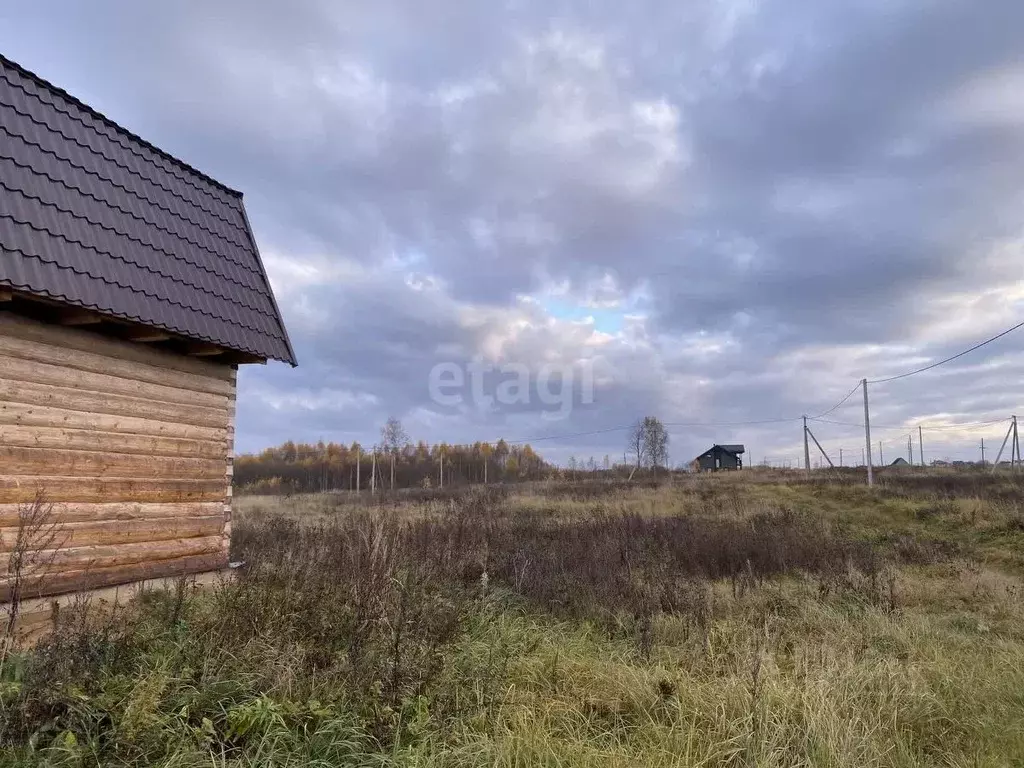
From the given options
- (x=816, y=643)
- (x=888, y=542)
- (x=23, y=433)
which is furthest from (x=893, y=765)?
(x=888, y=542)

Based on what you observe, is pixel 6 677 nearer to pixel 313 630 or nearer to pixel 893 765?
pixel 313 630

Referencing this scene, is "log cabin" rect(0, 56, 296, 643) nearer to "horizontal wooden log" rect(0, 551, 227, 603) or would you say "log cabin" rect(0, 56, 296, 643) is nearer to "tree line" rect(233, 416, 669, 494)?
"horizontal wooden log" rect(0, 551, 227, 603)

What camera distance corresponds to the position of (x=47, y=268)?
17.4 feet

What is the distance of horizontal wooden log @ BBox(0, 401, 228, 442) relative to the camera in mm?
5392

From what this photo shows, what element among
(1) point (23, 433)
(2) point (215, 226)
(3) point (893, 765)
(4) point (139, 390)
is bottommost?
(3) point (893, 765)

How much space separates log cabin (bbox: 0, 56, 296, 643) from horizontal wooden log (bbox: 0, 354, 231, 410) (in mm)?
16

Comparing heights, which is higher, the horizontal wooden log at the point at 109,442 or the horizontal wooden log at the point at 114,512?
the horizontal wooden log at the point at 109,442

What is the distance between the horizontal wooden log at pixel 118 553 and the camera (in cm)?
548

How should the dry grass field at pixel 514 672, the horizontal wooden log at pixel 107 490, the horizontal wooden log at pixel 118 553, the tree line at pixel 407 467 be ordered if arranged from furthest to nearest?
the tree line at pixel 407 467, the horizontal wooden log at pixel 118 553, the horizontal wooden log at pixel 107 490, the dry grass field at pixel 514 672

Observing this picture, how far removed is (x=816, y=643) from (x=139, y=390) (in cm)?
718

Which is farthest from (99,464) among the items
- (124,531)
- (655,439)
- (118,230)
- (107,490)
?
(655,439)

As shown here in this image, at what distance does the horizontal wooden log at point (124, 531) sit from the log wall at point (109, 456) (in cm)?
1

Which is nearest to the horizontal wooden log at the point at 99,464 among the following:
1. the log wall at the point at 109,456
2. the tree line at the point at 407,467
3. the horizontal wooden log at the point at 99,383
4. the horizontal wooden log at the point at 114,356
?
the log wall at the point at 109,456

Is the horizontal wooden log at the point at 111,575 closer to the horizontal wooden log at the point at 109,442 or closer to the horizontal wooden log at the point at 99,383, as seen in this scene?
the horizontal wooden log at the point at 109,442
